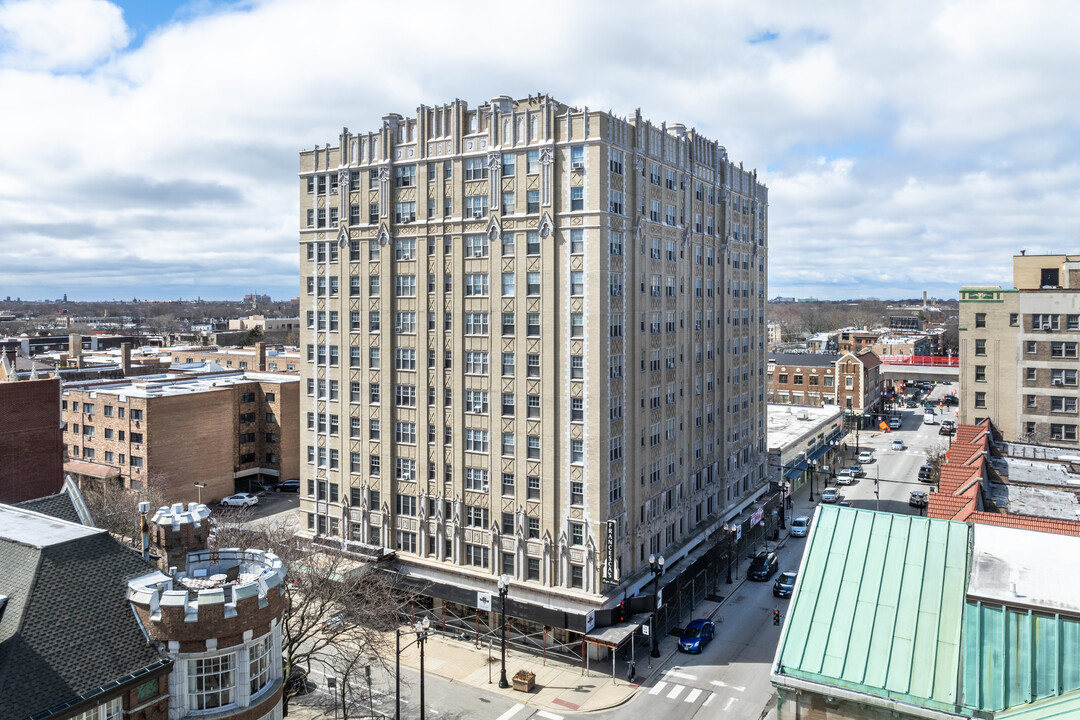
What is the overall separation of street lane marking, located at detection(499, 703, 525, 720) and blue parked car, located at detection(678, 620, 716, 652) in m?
12.1

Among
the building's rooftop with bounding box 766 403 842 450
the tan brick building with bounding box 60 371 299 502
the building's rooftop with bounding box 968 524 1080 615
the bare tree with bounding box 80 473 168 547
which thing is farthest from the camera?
the building's rooftop with bounding box 766 403 842 450

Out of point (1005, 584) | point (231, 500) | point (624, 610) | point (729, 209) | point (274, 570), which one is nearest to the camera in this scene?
point (1005, 584)

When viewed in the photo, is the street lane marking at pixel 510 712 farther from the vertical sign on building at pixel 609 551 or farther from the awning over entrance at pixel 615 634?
the vertical sign on building at pixel 609 551

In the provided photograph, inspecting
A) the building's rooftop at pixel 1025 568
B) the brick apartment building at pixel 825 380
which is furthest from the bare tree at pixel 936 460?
the building's rooftop at pixel 1025 568

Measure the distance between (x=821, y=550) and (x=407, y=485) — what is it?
3258cm

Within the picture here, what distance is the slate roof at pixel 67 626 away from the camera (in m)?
19.5

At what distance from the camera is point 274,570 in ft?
81.4

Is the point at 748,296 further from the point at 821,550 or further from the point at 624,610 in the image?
the point at 821,550

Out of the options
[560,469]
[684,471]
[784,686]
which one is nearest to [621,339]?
[560,469]

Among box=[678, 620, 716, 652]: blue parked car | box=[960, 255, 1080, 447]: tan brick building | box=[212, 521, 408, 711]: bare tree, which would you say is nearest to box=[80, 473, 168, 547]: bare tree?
box=[212, 521, 408, 711]: bare tree

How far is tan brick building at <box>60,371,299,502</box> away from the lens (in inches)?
2881

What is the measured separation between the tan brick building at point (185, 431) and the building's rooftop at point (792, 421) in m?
57.2

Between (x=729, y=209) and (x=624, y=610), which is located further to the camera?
(x=729, y=209)

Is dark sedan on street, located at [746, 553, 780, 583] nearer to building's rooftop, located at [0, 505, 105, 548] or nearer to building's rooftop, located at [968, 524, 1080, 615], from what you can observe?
building's rooftop, located at [968, 524, 1080, 615]
